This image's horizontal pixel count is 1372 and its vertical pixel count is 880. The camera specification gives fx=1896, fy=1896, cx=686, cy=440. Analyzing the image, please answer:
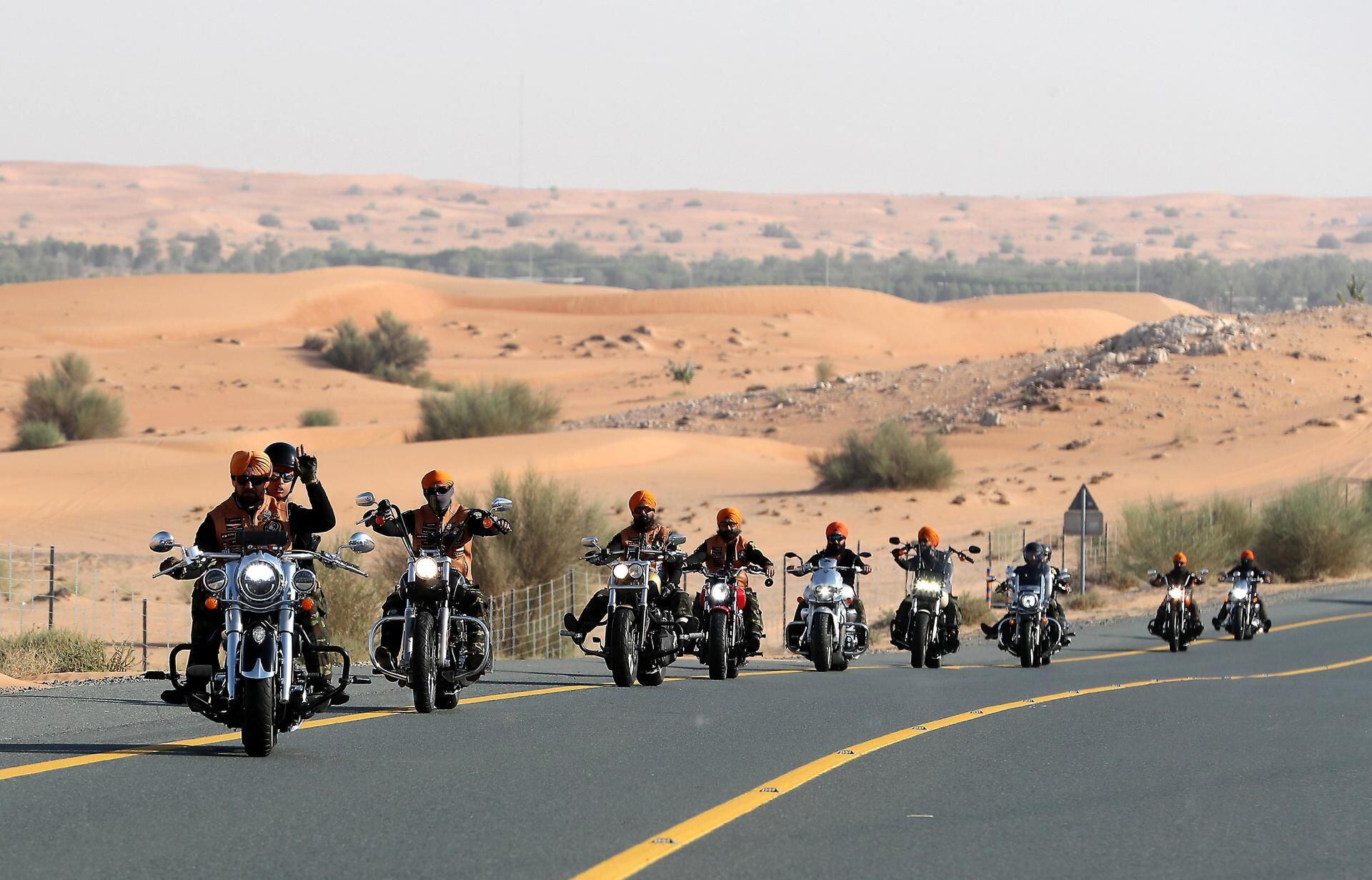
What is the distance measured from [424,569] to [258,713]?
100 inches

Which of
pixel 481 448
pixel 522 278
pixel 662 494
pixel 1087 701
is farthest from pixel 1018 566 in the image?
pixel 522 278

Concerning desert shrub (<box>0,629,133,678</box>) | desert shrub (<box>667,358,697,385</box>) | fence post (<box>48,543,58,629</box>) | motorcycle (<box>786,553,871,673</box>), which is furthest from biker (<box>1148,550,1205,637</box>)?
desert shrub (<box>667,358,697,385</box>)

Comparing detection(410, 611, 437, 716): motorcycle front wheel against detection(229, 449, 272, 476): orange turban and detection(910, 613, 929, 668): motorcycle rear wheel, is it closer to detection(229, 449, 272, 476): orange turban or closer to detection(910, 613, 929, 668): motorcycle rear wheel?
detection(229, 449, 272, 476): orange turban

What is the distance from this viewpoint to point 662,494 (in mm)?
46688

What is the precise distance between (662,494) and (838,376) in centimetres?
2872

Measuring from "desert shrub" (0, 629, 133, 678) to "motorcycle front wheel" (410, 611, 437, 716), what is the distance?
220 inches

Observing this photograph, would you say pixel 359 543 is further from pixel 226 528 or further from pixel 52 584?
pixel 52 584

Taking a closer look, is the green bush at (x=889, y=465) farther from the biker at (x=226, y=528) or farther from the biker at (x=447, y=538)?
the biker at (x=226, y=528)

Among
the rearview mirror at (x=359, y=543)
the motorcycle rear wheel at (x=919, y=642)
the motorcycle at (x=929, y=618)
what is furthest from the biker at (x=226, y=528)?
the motorcycle rear wheel at (x=919, y=642)

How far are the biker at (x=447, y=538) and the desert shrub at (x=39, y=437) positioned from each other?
148 feet

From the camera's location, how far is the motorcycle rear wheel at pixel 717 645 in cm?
1574

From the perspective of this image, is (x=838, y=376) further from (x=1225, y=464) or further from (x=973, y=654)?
(x=973, y=654)

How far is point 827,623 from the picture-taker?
58.5ft

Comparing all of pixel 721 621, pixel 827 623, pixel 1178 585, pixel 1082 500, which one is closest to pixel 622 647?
pixel 721 621
